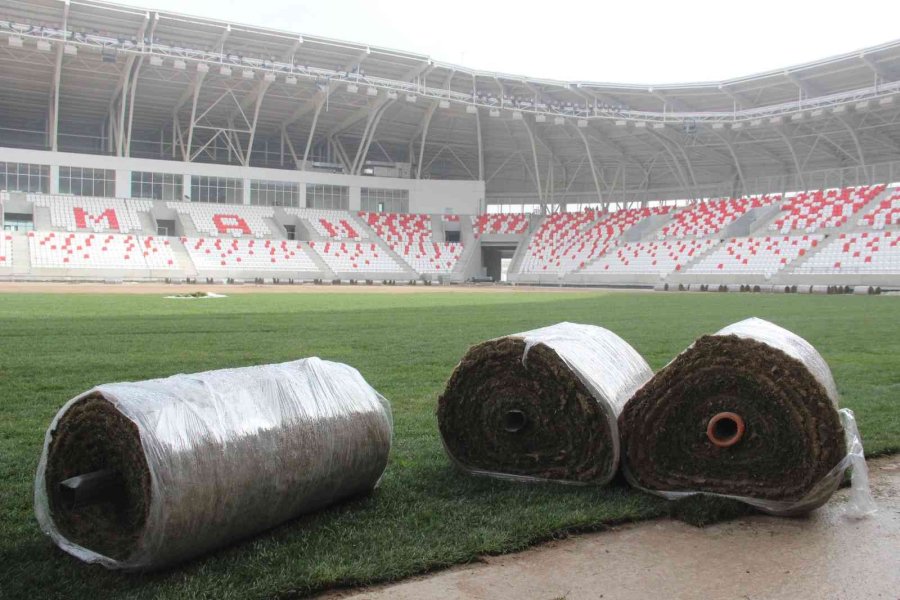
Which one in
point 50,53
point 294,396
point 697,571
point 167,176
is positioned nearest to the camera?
point 697,571

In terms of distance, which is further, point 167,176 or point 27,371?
point 167,176

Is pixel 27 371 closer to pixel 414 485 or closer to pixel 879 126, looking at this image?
pixel 414 485

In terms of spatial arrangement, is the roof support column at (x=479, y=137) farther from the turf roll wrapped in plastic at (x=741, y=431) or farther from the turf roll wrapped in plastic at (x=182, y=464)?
the turf roll wrapped in plastic at (x=182, y=464)

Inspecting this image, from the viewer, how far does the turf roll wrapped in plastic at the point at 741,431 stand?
437cm

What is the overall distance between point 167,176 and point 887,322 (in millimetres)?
51004

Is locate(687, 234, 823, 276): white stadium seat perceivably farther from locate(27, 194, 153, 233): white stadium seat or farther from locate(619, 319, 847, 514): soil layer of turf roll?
locate(619, 319, 847, 514): soil layer of turf roll

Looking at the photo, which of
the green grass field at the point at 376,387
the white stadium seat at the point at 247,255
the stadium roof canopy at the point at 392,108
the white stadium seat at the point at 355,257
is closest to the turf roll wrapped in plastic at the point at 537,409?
the green grass field at the point at 376,387

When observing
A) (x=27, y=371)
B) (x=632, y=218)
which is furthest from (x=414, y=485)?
(x=632, y=218)

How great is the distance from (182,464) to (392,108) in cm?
5652

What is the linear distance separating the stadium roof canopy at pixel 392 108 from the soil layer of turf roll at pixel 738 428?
1796 inches

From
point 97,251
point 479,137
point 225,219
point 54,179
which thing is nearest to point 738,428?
point 97,251

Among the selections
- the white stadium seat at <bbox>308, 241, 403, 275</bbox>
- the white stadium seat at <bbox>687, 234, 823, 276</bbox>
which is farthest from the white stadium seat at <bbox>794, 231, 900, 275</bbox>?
the white stadium seat at <bbox>308, 241, 403, 275</bbox>

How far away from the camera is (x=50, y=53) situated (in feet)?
148

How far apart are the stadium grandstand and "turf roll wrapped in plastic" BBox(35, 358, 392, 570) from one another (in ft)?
139
